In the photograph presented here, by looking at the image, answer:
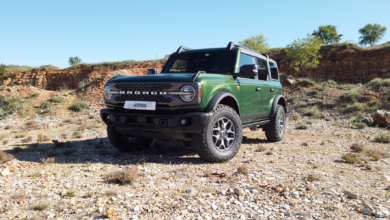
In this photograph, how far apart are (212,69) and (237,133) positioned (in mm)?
1412

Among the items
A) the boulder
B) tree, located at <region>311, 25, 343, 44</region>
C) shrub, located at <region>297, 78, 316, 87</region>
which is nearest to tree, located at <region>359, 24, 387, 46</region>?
tree, located at <region>311, 25, 343, 44</region>

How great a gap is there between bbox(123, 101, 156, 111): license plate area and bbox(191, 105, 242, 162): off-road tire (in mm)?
807

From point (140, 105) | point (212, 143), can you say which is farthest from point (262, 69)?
point (140, 105)

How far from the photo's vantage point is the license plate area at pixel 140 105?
4.34 metres

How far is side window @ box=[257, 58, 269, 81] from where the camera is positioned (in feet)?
20.9

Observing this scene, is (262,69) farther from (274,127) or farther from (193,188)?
(193,188)

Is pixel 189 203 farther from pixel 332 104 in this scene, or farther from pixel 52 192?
pixel 332 104

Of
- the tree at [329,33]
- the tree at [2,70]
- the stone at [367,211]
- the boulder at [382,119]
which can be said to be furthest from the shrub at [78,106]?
the tree at [329,33]

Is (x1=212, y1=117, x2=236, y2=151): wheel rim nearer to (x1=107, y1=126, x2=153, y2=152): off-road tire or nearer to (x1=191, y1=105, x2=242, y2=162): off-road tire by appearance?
(x1=191, y1=105, x2=242, y2=162): off-road tire

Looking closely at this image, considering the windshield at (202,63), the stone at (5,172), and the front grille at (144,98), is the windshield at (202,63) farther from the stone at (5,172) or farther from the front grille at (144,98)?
the stone at (5,172)

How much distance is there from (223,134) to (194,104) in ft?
2.78

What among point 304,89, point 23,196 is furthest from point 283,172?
point 304,89

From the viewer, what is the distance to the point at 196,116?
4.09 meters

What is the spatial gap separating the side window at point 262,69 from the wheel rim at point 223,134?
2052mm
